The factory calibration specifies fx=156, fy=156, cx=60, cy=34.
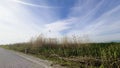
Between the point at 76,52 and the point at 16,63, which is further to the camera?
the point at 76,52

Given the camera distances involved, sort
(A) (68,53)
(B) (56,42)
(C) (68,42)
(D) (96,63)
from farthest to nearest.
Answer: (B) (56,42) < (C) (68,42) < (A) (68,53) < (D) (96,63)

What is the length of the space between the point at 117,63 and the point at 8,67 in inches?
228

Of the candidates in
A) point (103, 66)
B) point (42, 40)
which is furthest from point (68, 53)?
point (42, 40)

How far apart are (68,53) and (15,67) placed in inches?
245

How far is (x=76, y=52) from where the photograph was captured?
45.3 ft

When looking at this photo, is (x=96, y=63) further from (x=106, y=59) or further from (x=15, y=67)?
(x=15, y=67)

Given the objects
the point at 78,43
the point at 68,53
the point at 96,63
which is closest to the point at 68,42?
the point at 78,43

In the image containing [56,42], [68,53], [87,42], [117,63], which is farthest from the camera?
[56,42]

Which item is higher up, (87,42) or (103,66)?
(87,42)

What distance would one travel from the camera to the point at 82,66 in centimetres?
870

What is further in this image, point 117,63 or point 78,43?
point 78,43

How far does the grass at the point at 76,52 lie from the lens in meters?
8.84

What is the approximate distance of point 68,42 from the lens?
17.8 metres

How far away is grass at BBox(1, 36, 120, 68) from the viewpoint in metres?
8.84
